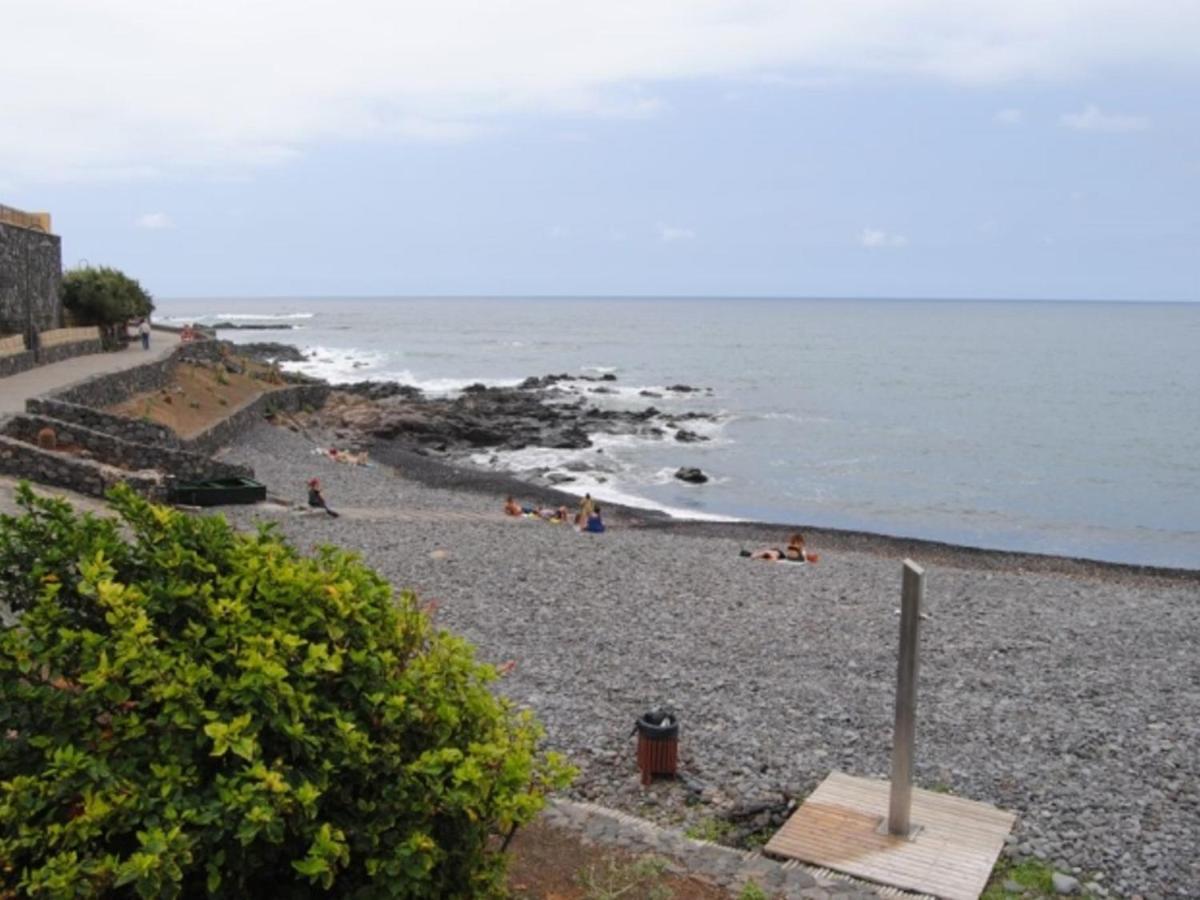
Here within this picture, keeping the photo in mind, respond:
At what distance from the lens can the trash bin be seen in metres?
8.80

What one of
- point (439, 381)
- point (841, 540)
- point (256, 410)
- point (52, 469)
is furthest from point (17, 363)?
point (439, 381)

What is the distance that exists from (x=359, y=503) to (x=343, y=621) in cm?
2222

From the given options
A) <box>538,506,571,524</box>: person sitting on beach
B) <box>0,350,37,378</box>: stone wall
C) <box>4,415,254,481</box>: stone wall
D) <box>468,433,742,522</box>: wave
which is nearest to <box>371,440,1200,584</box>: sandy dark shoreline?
<box>468,433,742,522</box>: wave

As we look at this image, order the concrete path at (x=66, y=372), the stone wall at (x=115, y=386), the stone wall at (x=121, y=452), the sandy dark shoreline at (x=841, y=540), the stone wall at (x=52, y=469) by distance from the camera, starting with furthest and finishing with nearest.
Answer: the sandy dark shoreline at (x=841, y=540) < the stone wall at (x=115, y=386) < the concrete path at (x=66, y=372) < the stone wall at (x=121, y=452) < the stone wall at (x=52, y=469)

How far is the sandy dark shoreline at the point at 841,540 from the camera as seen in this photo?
28.1 metres

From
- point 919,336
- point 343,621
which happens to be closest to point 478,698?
point 343,621

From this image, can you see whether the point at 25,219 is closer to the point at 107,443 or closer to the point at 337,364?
the point at 107,443

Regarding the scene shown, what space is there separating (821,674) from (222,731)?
9.26 meters

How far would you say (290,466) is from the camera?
31.1 meters

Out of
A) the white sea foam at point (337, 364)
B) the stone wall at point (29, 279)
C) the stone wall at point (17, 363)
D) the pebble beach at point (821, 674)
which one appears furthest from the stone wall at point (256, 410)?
the white sea foam at point (337, 364)

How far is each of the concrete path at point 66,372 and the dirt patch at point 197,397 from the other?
1.13m

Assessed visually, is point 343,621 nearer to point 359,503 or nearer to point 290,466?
point 359,503

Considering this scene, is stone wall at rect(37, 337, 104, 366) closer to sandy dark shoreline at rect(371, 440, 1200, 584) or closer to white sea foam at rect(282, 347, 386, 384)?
sandy dark shoreline at rect(371, 440, 1200, 584)

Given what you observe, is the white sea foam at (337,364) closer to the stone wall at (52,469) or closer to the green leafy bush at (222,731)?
the stone wall at (52,469)
